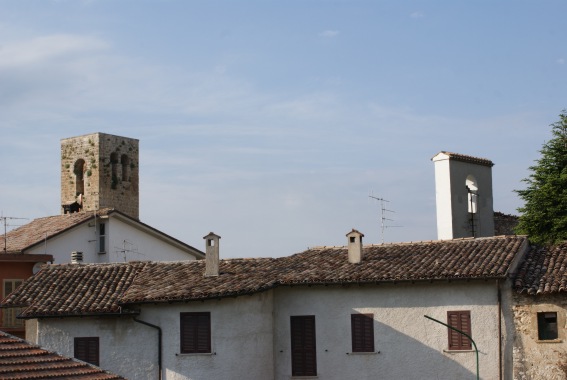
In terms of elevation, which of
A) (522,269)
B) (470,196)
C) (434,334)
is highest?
(470,196)

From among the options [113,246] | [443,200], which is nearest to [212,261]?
[443,200]

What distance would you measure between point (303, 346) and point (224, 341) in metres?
2.37

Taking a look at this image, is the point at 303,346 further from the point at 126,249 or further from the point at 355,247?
the point at 126,249

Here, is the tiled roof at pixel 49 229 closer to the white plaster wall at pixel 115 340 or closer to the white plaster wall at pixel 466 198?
the white plaster wall at pixel 115 340

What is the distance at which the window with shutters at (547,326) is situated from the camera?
25.6m

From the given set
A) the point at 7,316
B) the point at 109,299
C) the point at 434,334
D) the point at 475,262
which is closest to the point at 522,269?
the point at 475,262

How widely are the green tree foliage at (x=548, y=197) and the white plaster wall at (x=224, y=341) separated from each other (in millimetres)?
11326

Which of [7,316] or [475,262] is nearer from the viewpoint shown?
[475,262]

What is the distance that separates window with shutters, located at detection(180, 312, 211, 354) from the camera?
2705 centimetres

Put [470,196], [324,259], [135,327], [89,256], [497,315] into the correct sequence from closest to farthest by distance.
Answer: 1. [497,315]
2. [135,327]
3. [324,259]
4. [470,196]
5. [89,256]

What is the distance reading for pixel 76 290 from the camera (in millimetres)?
28922

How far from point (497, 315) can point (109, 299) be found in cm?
1056

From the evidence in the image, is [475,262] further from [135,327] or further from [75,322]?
[75,322]

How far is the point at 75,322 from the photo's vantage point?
28.0m
